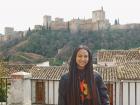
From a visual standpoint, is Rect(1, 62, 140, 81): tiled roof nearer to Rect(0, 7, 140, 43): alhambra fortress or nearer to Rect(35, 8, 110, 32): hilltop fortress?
Rect(0, 7, 140, 43): alhambra fortress

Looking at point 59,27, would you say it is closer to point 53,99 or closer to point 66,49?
point 66,49

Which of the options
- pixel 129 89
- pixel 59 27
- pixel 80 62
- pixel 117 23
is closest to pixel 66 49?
pixel 59 27

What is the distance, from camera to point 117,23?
95188 millimetres

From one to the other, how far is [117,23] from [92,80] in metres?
93.2

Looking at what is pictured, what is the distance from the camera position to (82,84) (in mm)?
3279

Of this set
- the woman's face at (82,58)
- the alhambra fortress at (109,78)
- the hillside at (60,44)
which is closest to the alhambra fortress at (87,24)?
the hillside at (60,44)

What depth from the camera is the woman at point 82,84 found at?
3.25 metres

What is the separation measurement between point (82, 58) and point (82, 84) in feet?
0.85

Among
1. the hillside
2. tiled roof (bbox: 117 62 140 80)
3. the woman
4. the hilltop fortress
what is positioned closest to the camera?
the woman

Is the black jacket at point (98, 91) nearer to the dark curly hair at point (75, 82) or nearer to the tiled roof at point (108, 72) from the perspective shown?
the dark curly hair at point (75, 82)

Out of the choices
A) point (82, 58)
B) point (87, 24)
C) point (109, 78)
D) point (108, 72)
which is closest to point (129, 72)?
point (109, 78)

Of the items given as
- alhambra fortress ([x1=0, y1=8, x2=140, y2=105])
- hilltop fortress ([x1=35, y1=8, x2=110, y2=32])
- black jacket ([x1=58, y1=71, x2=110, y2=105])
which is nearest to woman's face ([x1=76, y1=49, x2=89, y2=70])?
black jacket ([x1=58, y1=71, x2=110, y2=105])

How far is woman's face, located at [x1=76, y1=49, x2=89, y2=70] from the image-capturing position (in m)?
3.33

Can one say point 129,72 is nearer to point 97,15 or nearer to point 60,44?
point 60,44
